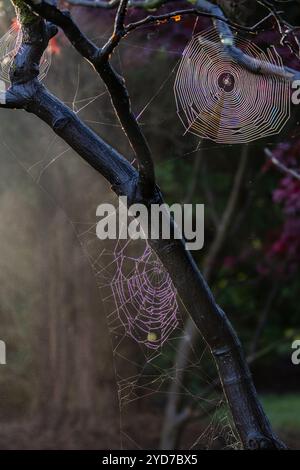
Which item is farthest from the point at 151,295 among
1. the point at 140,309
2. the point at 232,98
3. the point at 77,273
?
the point at 77,273

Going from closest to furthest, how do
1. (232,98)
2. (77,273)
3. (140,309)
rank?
(232,98), (140,309), (77,273)

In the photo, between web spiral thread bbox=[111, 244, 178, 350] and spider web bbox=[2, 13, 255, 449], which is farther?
spider web bbox=[2, 13, 255, 449]

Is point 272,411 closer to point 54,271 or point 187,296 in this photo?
point 54,271

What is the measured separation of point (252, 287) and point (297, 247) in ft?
9.20

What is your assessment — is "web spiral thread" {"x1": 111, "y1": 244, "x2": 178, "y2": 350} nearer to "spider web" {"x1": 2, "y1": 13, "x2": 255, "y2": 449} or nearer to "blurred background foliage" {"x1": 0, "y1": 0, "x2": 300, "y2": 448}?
"spider web" {"x1": 2, "y1": 13, "x2": 255, "y2": 449}

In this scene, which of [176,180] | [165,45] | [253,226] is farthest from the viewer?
[253,226]

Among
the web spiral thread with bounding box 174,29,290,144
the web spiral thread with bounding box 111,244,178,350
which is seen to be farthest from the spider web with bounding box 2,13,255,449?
the web spiral thread with bounding box 174,29,290,144

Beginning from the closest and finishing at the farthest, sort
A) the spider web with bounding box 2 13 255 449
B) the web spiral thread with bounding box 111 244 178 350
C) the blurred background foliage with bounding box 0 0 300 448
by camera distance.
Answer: the web spiral thread with bounding box 111 244 178 350 → the spider web with bounding box 2 13 255 449 → the blurred background foliage with bounding box 0 0 300 448

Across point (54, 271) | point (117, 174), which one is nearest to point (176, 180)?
point (54, 271)

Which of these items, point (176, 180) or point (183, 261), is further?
point (176, 180)

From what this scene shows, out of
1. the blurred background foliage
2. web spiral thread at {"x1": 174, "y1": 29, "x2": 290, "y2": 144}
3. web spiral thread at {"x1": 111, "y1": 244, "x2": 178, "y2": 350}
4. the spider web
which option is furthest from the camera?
the blurred background foliage

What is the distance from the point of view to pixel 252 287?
999 cm

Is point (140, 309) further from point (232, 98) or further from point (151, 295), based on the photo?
point (232, 98)

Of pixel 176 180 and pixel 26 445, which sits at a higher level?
pixel 176 180
